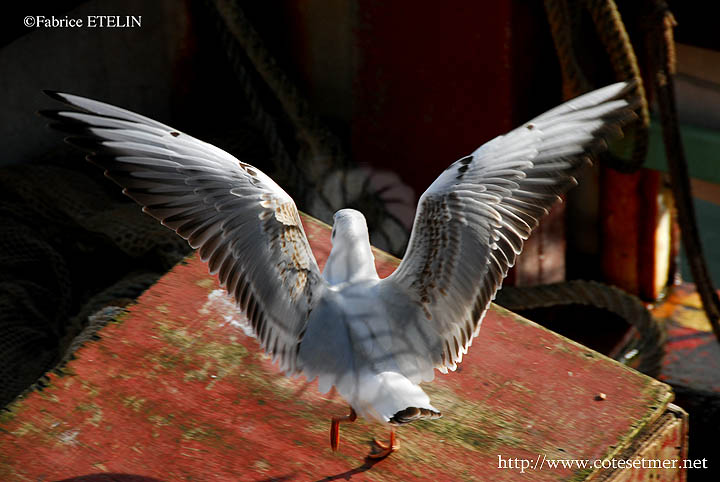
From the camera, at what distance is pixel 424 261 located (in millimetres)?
1445

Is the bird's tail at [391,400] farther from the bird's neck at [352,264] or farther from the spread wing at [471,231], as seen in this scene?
the bird's neck at [352,264]

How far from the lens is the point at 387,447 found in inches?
59.4

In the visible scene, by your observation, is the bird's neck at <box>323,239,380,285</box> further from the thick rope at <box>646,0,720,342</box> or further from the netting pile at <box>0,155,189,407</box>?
the thick rope at <box>646,0,720,342</box>

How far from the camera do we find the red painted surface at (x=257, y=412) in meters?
1.47

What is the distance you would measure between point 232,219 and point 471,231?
387 mm

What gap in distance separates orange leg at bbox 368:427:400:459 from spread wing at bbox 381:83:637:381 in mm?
149

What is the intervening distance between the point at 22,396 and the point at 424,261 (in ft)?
2.44

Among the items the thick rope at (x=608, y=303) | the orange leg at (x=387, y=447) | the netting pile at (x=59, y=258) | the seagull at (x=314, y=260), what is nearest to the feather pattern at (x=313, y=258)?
the seagull at (x=314, y=260)

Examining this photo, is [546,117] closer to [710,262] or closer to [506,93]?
[506,93]

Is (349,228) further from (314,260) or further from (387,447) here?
(387,447)

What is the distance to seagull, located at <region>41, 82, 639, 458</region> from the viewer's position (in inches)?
55.8

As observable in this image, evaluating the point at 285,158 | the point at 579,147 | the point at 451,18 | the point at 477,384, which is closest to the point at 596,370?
the point at 477,384

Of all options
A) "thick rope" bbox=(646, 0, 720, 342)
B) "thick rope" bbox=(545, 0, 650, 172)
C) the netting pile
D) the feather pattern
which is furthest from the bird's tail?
"thick rope" bbox=(646, 0, 720, 342)

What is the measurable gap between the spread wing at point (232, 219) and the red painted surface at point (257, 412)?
176 mm
